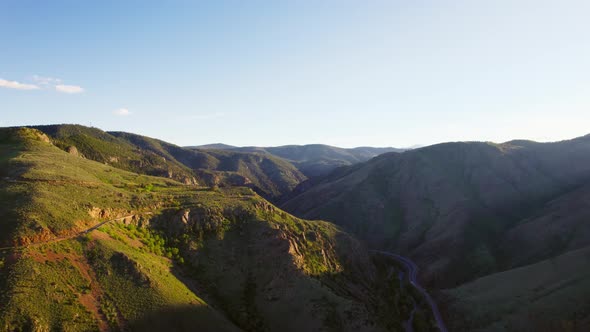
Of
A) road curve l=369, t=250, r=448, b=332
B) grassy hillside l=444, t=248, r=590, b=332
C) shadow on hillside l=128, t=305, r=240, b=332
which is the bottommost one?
road curve l=369, t=250, r=448, b=332

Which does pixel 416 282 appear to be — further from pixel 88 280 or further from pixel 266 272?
pixel 88 280

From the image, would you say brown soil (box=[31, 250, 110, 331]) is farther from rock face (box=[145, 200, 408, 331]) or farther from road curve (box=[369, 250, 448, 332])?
road curve (box=[369, 250, 448, 332])

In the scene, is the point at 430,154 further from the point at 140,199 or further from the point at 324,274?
the point at 140,199

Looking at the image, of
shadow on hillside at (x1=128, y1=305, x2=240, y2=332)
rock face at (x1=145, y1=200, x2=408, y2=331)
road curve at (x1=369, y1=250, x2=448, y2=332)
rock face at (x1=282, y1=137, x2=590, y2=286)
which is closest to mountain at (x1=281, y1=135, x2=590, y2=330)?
rock face at (x1=282, y1=137, x2=590, y2=286)

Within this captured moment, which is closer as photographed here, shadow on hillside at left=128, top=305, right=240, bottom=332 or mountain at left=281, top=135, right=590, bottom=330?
shadow on hillside at left=128, top=305, right=240, bottom=332

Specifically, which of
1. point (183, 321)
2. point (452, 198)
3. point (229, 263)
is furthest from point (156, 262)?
point (452, 198)

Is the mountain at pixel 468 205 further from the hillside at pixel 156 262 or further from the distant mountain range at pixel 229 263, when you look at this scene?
the hillside at pixel 156 262

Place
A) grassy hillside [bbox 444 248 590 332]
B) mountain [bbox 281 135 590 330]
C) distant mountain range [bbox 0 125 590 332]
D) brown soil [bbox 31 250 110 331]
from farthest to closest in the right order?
mountain [bbox 281 135 590 330] < grassy hillside [bbox 444 248 590 332] < distant mountain range [bbox 0 125 590 332] < brown soil [bbox 31 250 110 331]
